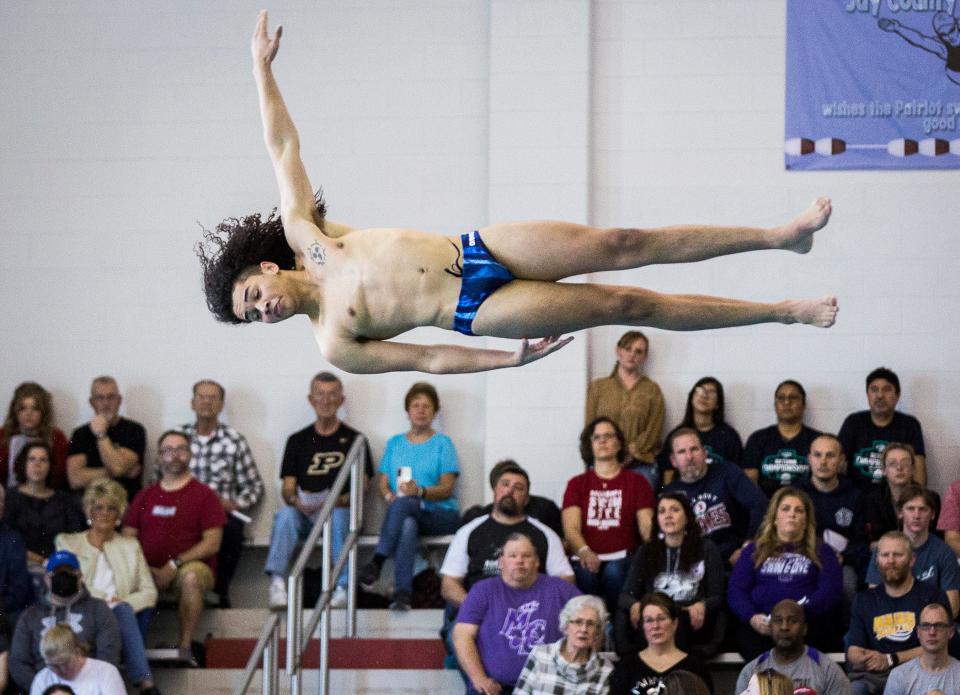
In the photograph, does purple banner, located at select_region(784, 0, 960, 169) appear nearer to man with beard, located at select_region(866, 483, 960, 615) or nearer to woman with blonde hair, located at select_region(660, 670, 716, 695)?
man with beard, located at select_region(866, 483, 960, 615)

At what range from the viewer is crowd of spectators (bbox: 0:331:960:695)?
6.61 metres

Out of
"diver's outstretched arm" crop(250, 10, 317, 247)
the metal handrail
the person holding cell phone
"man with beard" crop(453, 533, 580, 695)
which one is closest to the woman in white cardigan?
the metal handrail

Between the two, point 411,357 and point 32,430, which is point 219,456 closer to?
point 32,430

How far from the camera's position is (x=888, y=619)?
21.9 feet

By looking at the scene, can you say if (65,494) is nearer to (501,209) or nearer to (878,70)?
(501,209)

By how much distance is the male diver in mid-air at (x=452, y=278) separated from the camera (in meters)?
4.70

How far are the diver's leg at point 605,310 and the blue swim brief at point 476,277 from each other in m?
0.03

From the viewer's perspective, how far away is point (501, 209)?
8641mm

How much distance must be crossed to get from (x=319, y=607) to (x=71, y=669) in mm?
1262

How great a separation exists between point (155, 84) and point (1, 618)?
368 centimetres

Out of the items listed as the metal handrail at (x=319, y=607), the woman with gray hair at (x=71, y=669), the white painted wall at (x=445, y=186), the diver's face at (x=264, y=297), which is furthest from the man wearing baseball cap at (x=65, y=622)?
the diver's face at (x=264, y=297)

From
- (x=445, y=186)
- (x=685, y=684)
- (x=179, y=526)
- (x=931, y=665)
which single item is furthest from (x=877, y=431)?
(x=179, y=526)

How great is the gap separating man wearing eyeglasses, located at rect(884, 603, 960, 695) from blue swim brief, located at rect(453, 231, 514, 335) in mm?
2819

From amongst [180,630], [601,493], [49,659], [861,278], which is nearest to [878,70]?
[861,278]
